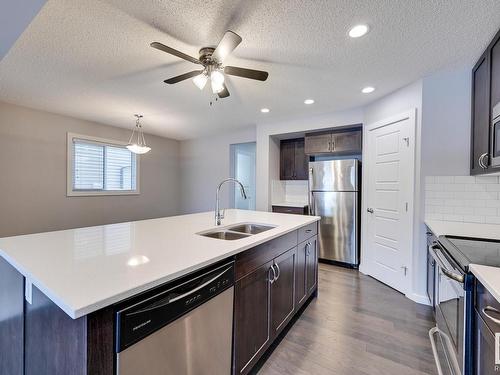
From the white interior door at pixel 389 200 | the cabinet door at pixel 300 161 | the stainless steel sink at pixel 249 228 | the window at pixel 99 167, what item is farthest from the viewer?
the cabinet door at pixel 300 161

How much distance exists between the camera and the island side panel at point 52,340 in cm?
73

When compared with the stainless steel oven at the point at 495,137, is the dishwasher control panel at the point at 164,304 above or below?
below

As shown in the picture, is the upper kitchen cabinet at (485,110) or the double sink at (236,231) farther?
the double sink at (236,231)

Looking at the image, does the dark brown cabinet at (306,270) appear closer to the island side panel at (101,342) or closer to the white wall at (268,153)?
the island side panel at (101,342)

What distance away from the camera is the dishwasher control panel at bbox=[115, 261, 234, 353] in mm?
783

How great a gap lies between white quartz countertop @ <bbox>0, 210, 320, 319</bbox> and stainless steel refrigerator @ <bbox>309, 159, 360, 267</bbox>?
6.72ft

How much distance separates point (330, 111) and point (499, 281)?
312 cm

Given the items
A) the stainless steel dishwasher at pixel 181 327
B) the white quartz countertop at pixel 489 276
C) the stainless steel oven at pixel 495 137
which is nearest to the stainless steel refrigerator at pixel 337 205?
the stainless steel oven at pixel 495 137

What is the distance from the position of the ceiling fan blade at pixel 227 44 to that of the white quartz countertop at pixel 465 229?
2.05 metres

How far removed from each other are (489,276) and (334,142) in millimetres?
2974

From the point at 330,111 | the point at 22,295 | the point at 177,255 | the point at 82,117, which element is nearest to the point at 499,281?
the point at 177,255

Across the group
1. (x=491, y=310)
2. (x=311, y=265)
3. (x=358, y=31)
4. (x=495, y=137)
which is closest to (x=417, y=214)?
(x=495, y=137)

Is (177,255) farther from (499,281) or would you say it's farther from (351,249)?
(351,249)

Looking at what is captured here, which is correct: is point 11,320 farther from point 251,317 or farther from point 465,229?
point 465,229
